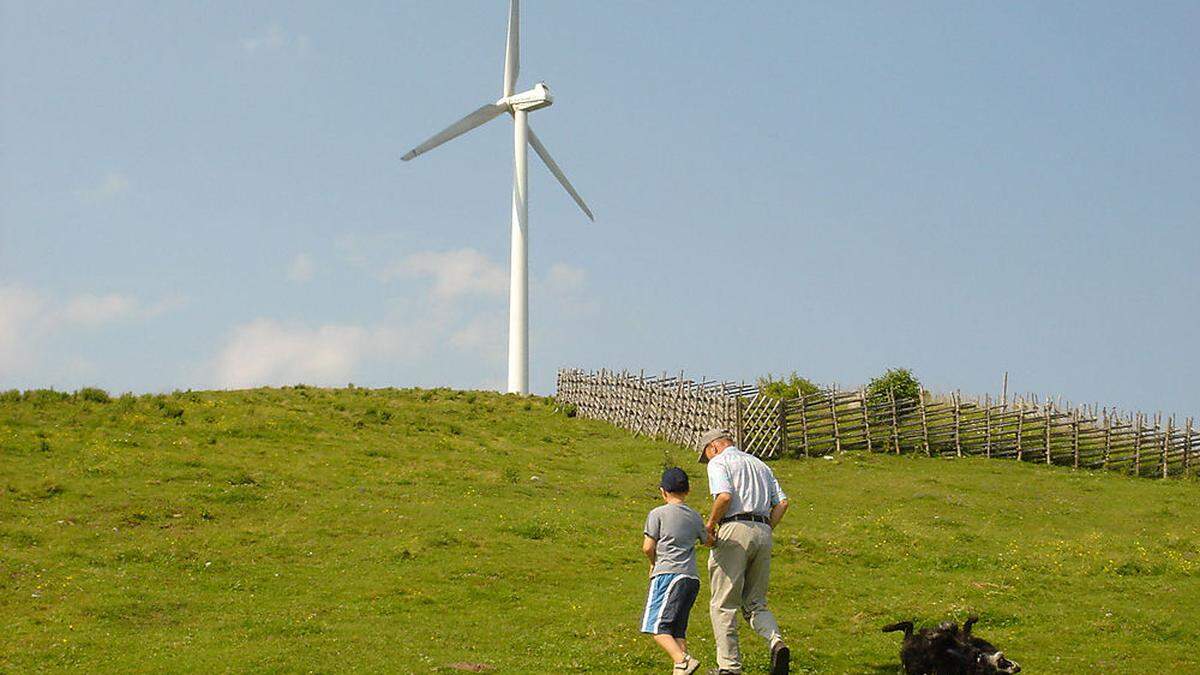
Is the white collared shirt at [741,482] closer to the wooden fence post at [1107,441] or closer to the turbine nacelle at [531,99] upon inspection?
the wooden fence post at [1107,441]

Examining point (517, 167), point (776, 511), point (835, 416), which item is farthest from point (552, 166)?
point (776, 511)

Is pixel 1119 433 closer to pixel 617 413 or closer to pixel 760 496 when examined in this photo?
pixel 617 413

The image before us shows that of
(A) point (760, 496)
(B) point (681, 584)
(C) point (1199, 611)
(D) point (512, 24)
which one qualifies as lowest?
(C) point (1199, 611)

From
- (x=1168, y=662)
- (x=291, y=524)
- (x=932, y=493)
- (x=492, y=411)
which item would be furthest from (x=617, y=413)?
(x=1168, y=662)

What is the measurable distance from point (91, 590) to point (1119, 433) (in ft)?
103

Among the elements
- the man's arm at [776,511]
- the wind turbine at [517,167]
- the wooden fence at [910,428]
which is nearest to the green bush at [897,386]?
the wooden fence at [910,428]

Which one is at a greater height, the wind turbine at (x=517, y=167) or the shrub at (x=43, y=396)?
the wind turbine at (x=517, y=167)

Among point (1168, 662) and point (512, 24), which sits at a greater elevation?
point (512, 24)

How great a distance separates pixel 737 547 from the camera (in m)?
10.1

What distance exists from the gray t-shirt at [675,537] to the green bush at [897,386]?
1104 inches

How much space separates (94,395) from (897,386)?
2491cm

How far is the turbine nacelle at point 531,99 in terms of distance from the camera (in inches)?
2004

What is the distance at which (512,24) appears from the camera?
2056 inches

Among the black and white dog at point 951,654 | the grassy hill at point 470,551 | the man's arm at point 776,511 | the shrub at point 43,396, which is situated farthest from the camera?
the shrub at point 43,396
